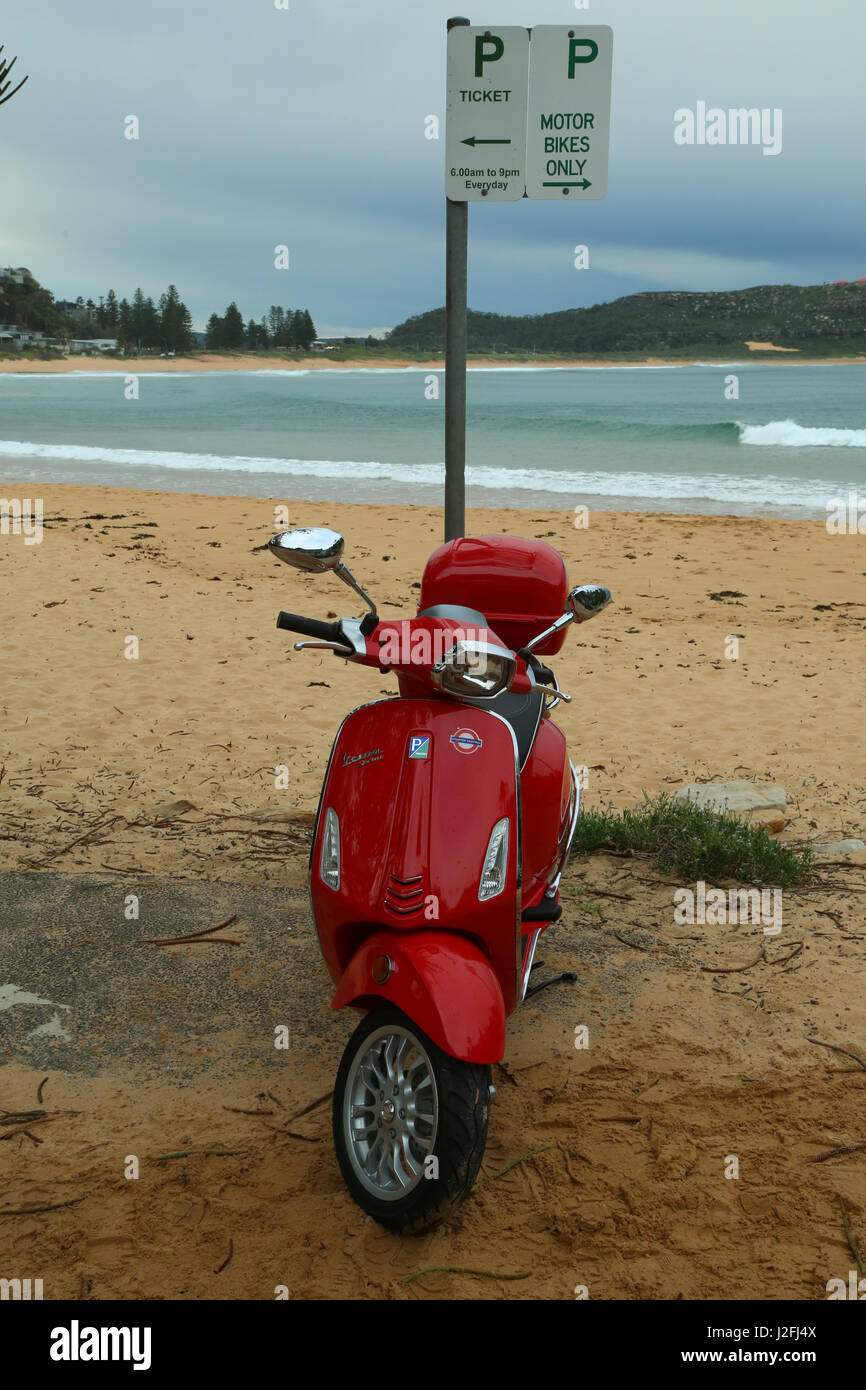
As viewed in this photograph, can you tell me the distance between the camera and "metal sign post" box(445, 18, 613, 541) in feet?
10.8

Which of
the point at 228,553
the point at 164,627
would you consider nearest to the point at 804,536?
the point at 228,553

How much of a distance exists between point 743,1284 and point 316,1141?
0.98 metres

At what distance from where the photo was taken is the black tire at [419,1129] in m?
2.13

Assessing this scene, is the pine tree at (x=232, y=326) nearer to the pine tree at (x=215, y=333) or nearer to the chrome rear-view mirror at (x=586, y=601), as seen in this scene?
the pine tree at (x=215, y=333)

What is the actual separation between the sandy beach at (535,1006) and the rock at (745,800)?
0.47 ft

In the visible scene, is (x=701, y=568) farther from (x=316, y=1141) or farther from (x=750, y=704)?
(x=316, y=1141)

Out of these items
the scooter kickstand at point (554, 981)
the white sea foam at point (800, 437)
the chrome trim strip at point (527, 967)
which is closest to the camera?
the chrome trim strip at point (527, 967)

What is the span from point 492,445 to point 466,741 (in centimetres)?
2540

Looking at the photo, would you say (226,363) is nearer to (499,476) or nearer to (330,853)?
(499,476)

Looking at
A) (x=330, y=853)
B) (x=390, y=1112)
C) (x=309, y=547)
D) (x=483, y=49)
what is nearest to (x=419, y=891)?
(x=330, y=853)

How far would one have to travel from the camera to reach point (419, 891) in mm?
2303

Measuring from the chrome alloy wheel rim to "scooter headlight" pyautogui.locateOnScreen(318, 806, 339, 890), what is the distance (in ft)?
1.21
